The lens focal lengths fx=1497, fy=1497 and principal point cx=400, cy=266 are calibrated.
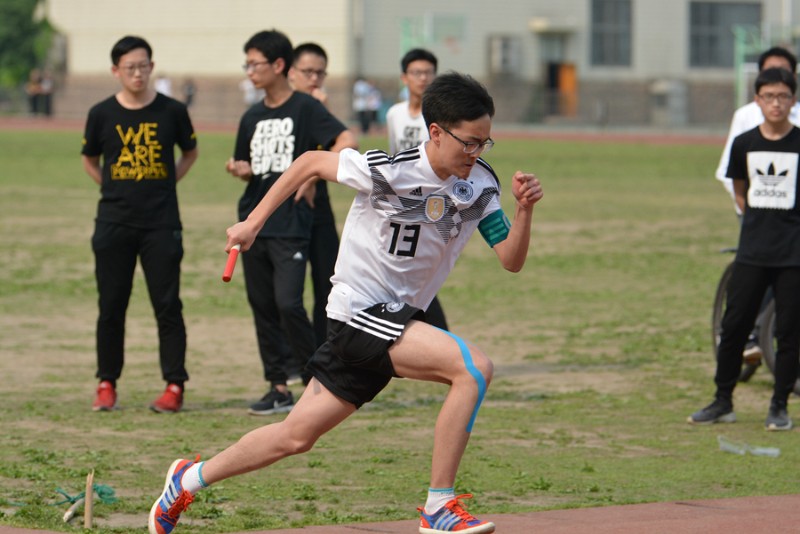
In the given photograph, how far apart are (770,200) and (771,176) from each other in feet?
0.47

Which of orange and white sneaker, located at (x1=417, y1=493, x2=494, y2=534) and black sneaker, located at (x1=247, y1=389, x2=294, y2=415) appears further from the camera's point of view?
black sneaker, located at (x1=247, y1=389, x2=294, y2=415)

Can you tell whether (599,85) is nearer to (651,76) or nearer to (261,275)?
(651,76)

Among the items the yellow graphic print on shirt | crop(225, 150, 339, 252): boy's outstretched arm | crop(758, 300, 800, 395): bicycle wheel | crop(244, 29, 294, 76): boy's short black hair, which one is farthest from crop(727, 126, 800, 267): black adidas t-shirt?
crop(225, 150, 339, 252): boy's outstretched arm

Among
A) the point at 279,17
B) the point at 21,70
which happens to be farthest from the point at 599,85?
the point at 21,70

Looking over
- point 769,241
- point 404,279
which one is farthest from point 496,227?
point 769,241

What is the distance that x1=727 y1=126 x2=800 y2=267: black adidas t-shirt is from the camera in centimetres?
857

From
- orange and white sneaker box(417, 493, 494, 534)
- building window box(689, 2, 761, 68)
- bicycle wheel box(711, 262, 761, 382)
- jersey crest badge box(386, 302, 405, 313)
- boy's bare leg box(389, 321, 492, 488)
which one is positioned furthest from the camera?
building window box(689, 2, 761, 68)

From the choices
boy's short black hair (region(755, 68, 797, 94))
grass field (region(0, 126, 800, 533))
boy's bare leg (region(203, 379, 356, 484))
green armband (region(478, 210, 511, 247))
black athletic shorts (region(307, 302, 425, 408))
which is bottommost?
grass field (region(0, 126, 800, 533))

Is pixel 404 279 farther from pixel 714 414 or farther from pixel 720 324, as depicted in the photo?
pixel 720 324

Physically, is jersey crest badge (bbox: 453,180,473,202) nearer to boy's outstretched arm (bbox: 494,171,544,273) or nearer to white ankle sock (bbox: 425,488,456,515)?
boy's outstretched arm (bbox: 494,171,544,273)

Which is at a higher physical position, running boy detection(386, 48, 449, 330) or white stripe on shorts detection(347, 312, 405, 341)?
running boy detection(386, 48, 449, 330)

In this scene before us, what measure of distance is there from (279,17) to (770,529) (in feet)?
184

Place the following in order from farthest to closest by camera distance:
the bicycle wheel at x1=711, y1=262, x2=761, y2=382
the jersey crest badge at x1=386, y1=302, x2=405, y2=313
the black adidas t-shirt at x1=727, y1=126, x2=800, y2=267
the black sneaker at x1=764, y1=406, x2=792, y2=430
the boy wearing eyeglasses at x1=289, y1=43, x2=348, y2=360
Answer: the bicycle wheel at x1=711, y1=262, x2=761, y2=382 → the boy wearing eyeglasses at x1=289, y1=43, x2=348, y2=360 → the black sneaker at x1=764, y1=406, x2=792, y2=430 → the black adidas t-shirt at x1=727, y1=126, x2=800, y2=267 → the jersey crest badge at x1=386, y1=302, x2=405, y2=313

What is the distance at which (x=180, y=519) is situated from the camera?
6336 mm
